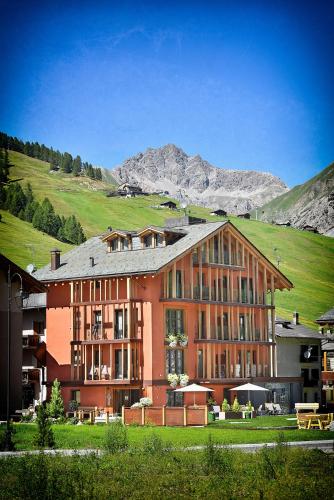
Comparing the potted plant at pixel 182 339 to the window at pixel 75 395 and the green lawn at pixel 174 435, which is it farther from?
the green lawn at pixel 174 435

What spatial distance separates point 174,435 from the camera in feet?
98.1

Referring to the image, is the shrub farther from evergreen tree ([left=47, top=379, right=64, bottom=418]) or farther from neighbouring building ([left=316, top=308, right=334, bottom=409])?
neighbouring building ([left=316, top=308, right=334, bottom=409])

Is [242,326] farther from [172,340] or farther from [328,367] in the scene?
[328,367]

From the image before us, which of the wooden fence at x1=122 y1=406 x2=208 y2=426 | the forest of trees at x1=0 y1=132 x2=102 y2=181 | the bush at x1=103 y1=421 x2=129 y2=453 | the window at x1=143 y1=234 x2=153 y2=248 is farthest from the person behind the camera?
the window at x1=143 y1=234 x2=153 y2=248

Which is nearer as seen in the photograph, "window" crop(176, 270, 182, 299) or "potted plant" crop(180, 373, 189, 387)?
"potted plant" crop(180, 373, 189, 387)

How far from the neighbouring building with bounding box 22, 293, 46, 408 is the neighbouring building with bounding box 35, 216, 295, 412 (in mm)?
789

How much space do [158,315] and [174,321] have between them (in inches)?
57.7

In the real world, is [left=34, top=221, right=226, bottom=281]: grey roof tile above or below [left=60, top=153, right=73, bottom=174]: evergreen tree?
below

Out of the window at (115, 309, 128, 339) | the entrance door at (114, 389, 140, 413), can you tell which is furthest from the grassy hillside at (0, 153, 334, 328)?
the entrance door at (114, 389, 140, 413)

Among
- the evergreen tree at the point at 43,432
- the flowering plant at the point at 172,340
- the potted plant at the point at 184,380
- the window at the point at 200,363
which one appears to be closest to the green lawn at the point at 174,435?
the evergreen tree at the point at 43,432

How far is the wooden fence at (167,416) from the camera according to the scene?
35.9 meters

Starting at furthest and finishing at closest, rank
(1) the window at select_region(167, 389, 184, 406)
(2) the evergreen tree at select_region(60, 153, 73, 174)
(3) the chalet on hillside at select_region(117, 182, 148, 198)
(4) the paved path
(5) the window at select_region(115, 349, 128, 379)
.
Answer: (3) the chalet on hillside at select_region(117, 182, 148, 198) < (2) the evergreen tree at select_region(60, 153, 73, 174) < (5) the window at select_region(115, 349, 128, 379) < (1) the window at select_region(167, 389, 184, 406) < (4) the paved path

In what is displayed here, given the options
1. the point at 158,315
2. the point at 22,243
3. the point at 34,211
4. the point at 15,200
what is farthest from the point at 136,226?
the point at 158,315

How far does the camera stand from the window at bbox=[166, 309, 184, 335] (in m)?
49.6
